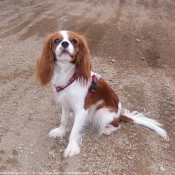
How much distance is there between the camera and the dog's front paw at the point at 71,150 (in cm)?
329

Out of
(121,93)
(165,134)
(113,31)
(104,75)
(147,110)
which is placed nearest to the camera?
(165,134)

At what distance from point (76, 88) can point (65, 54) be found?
1.47 ft

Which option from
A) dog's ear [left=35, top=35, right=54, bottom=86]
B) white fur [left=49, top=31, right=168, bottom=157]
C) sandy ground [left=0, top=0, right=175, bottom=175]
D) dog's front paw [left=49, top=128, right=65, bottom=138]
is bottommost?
sandy ground [left=0, top=0, right=175, bottom=175]

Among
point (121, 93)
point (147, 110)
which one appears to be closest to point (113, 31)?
point (121, 93)

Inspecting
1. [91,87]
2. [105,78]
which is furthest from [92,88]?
[105,78]

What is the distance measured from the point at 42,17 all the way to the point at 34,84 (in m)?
4.50

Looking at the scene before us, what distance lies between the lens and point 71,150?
10.8 feet

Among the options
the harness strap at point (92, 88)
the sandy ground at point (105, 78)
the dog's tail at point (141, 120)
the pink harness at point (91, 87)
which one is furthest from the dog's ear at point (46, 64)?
the dog's tail at point (141, 120)

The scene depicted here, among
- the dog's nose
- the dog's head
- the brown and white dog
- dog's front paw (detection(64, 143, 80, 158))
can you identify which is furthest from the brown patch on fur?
the dog's nose

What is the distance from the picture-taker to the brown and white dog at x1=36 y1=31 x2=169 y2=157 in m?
2.95

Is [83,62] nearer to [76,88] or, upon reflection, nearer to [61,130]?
[76,88]

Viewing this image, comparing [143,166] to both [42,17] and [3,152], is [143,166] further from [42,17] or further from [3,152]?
[42,17]

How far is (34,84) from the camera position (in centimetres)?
503

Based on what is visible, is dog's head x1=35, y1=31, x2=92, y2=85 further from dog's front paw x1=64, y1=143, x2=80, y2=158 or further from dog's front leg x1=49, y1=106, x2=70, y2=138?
dog's front paw x1=64, y1=143, x2=80, y2=158
